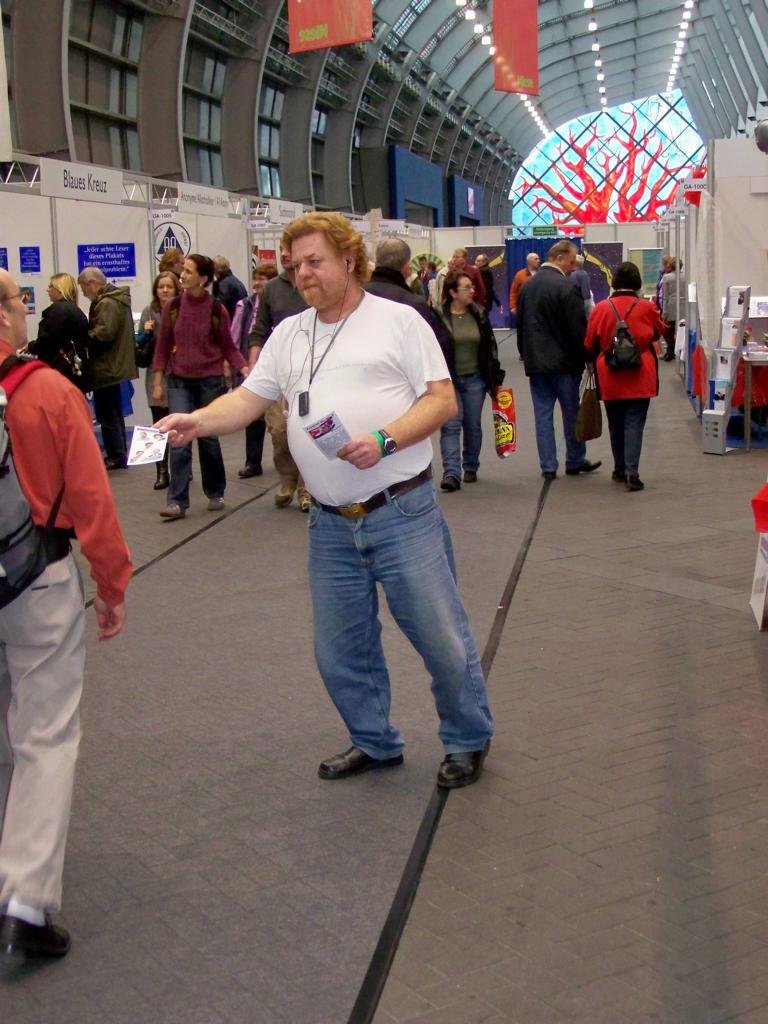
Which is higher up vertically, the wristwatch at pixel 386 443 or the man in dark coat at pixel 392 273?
the man in dark coat at pixel 392 273

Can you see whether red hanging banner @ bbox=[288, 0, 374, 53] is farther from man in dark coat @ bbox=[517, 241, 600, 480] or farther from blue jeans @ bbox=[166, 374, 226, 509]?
blue jeans @ bbox=[166, 374, 226, 509]

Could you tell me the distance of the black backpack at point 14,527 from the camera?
9.36 ft

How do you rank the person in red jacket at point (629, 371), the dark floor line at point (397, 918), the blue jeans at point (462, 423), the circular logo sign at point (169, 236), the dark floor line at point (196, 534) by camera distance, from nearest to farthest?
the dark floor line at point (397, 918)
the dark floor line at point (196, 534)
the person in red jacket at point (629, 371)
the blue jeans at point (462, 423)
the circular logo sign at point (169, 236)

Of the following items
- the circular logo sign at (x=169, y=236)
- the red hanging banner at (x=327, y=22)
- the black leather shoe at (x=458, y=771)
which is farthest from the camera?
the circular logo sign at (x=169, y=236)

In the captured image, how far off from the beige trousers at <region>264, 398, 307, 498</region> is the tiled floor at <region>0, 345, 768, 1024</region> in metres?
2.17

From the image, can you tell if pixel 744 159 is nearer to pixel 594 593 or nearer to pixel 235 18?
pixel 594 593

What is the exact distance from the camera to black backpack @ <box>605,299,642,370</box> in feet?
29.9

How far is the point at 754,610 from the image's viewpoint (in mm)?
5855

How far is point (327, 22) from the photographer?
524 inches

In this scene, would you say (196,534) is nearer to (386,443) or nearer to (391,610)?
(391,610)

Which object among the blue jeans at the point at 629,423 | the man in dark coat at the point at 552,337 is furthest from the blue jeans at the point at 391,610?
the man in dark coat at the point at 552,337

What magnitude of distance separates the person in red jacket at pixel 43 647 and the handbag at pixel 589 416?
6836 millimetres

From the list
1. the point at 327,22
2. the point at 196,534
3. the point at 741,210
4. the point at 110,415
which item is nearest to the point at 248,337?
the point at 110,415

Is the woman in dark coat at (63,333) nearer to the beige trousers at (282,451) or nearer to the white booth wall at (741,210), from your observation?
the beige trousers at (282,451)
